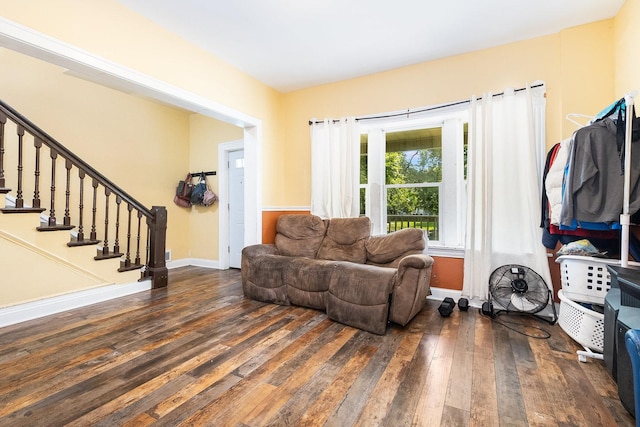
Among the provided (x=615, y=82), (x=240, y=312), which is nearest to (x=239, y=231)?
(x=240, y=312)

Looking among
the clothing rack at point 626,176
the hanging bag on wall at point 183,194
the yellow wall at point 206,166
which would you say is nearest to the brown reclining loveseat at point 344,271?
the clothing rack at point 626,176

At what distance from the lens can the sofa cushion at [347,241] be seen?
10.9ft

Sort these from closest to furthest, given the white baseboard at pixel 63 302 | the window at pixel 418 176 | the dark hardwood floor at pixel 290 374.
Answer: the dark hardwood floor at pixel 290 374
the white baseboard at pixel 63 302
the window at pixel 418 176

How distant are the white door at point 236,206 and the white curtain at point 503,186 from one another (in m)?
3.37

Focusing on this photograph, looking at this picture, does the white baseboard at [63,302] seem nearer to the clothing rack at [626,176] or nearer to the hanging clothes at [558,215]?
the hanging clothes at [558,215]

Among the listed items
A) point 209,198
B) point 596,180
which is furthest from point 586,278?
point 209,198

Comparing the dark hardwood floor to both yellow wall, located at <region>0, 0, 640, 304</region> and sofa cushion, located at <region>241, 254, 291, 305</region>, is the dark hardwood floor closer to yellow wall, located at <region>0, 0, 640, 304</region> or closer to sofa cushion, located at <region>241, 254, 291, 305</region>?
sofa cushion, located at <region>241, 254, 291, 305</region>

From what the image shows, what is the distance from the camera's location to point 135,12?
253 cm

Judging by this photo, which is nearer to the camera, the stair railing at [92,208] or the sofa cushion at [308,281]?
the sofa cushion at [308,281]

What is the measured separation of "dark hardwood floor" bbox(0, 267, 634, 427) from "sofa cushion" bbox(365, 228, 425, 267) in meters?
0.64

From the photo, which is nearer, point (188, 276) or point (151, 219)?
point (151, 219)

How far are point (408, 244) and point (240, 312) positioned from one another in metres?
1.82

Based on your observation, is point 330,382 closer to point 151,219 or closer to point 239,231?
point 151,219

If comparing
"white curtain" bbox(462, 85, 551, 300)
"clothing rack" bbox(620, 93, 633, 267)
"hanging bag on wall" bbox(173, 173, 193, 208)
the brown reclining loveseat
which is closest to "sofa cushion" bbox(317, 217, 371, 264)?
the brown reclining loveseat
